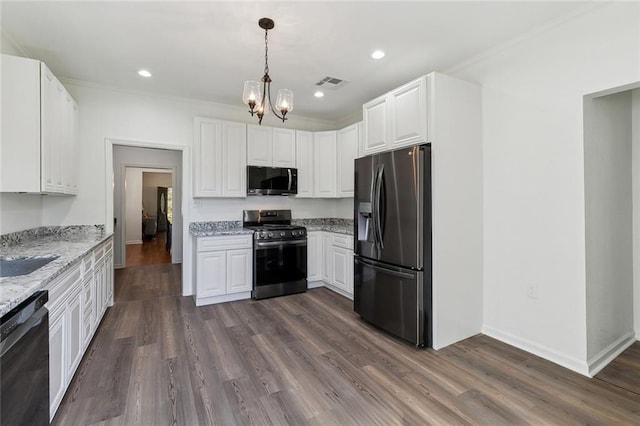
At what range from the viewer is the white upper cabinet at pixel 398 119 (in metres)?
2.73

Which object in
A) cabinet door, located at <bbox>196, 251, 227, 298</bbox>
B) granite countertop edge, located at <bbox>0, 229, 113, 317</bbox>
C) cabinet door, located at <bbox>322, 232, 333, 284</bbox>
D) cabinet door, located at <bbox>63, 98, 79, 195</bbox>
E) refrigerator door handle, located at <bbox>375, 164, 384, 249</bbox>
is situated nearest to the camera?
granite countertop edge, located at <bbox>0, 229, 113, 317</bbox>

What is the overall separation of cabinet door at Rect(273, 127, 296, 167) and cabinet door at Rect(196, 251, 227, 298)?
1.61 meters

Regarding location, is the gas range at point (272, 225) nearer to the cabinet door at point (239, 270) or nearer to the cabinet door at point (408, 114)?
the cabinet door at point (239, 270)

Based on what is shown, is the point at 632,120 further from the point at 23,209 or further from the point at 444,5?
the point at 23,209

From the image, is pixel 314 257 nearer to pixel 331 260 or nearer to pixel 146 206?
pixel 331 260

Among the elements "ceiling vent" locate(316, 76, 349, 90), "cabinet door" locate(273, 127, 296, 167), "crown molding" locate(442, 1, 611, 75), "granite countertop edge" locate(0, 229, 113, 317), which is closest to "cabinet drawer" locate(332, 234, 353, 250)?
"cabinet door" locate(273, 127, 296, 167)

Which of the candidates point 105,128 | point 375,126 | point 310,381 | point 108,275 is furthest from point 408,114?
point 108,275

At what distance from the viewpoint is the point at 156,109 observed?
4066 mm

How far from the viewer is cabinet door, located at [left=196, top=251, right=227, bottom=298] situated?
3777mm

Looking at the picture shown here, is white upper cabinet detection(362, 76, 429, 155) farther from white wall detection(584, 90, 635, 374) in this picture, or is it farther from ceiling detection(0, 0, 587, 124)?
white wall detection(584, 90, 635, 374)

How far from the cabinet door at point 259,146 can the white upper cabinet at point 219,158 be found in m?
0.07

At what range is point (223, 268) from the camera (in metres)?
3.92

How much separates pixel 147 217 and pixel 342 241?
8.82 meters

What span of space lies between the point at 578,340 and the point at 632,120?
81.3 inches
